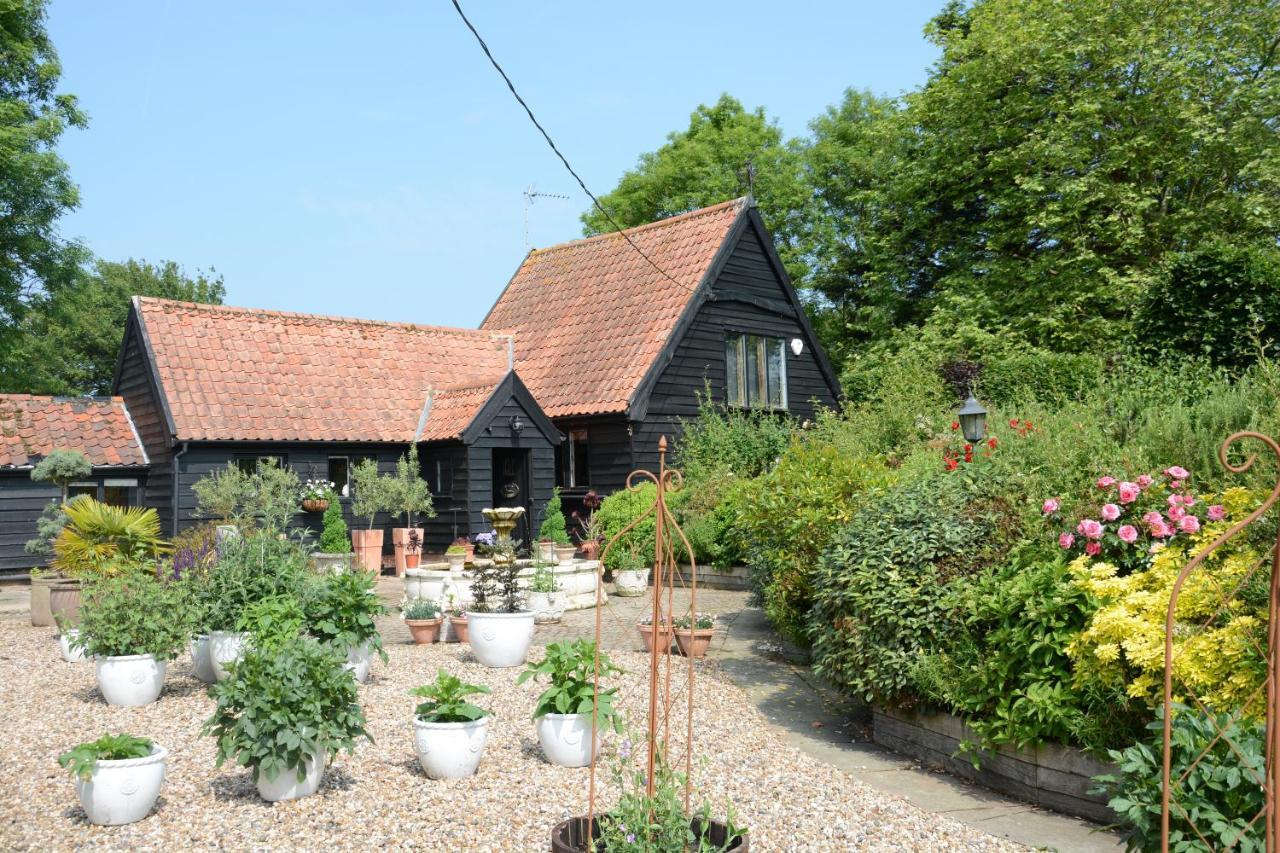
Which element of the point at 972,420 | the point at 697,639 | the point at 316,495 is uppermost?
the point at 972,420

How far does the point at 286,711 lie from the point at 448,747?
41.2 inches

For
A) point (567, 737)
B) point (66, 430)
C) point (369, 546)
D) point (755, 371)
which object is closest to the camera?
point (567, 737)

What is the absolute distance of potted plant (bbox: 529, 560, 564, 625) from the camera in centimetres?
1220

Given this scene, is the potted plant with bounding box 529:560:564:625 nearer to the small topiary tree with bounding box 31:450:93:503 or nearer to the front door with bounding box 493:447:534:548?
the front door with bounding box 493:447:534:548

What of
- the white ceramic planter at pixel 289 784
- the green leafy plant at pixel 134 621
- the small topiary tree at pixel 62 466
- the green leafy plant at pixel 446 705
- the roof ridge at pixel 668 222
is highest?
the roof ridge at pixel 668 222

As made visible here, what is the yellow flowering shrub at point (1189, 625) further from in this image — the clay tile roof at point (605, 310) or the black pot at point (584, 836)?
the clay tile roof at point (605, 310)

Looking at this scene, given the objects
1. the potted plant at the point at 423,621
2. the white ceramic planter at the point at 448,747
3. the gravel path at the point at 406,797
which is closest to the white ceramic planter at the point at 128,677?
the gravel path at the point at 406,797

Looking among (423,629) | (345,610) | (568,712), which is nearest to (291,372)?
(423,629)

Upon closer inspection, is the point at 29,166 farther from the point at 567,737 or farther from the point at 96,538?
the point at 567,737

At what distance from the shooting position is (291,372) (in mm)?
19625

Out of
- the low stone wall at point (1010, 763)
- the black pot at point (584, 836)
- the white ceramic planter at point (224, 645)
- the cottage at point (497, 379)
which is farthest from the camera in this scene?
the cottage at point (497, 379)

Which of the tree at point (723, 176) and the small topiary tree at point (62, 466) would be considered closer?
the small topiary tree at point (62, 466)

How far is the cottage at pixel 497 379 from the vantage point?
18.2 meters

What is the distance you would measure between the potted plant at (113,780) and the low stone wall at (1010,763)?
4.86 m
